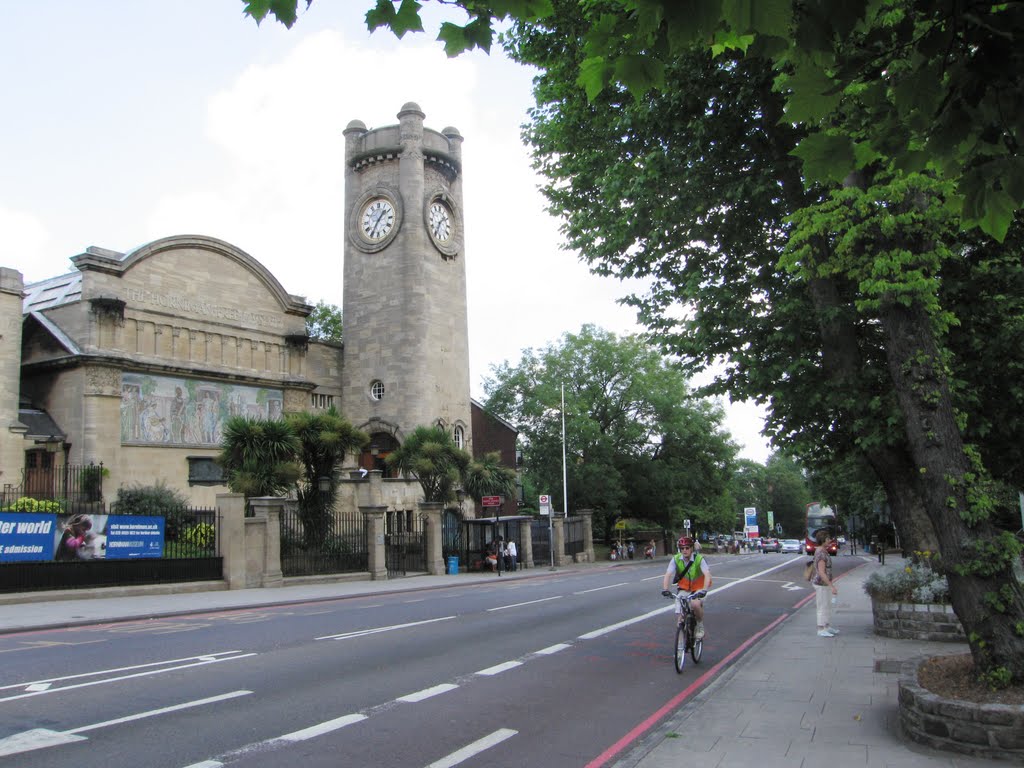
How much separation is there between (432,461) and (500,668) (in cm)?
2215

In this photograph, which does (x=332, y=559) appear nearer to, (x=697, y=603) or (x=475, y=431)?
(x=697, y=603)

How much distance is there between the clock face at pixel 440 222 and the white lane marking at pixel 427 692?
36.3 metres

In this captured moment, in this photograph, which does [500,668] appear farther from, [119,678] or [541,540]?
[541,540]

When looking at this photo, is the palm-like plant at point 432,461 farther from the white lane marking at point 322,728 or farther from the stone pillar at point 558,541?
the white lane marking at point 322,728

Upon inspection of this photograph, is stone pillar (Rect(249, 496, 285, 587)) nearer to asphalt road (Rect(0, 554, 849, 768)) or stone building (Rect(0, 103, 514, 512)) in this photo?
asphalt road (Rect(0, 554, 849, 768))

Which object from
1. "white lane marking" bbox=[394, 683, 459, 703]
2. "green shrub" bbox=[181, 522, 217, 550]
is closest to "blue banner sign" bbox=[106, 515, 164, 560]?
"green shrub" bbox=[181, 522, 217, 550]

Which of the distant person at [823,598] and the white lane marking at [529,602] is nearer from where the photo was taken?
the distant person at [823,598]

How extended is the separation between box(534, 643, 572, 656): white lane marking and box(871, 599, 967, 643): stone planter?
15.0 ft

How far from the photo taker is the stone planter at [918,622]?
36.2 ft

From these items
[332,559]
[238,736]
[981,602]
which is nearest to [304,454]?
[332,559]

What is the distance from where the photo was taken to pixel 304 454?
26.7 m

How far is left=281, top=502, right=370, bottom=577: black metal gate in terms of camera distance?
2575 centimetres

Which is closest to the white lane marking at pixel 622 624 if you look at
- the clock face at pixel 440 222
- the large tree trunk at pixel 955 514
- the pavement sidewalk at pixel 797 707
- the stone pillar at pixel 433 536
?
the pavement sidewalk at pixel 797 707

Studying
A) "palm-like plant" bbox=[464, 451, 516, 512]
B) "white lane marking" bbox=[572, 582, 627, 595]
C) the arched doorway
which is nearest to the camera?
"white lane marking" bbox=[572, 582, 627, 595]
